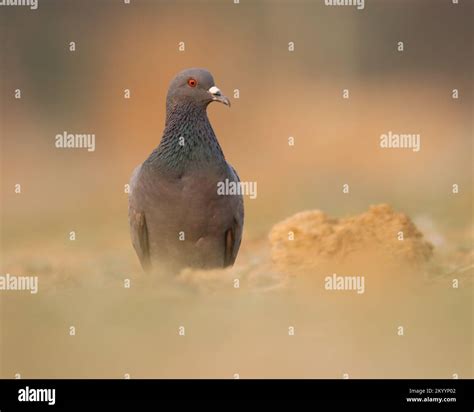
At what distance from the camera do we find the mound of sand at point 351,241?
10.0 metres

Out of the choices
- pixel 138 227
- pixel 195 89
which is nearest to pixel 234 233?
pixel 138 227

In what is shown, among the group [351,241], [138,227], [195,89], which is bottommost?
[351,241]

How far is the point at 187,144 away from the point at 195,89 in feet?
1.71

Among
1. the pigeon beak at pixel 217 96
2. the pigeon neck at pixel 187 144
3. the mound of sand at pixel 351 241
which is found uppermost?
the pigeon beak at pixel 217 96

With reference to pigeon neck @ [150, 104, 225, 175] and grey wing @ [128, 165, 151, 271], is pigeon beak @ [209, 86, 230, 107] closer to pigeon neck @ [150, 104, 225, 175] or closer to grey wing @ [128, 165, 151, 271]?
pigeon neck @ [150, 104, 225, 175]

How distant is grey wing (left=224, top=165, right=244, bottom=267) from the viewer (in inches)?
380

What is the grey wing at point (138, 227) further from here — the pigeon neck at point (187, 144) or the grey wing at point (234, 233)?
the grey wing at point (234, 233)

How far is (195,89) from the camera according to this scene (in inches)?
374

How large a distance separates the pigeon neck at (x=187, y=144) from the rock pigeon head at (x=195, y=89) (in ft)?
0.20

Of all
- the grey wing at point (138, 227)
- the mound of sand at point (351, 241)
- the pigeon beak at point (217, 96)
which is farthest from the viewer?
the mound of sand at point (351, 241)

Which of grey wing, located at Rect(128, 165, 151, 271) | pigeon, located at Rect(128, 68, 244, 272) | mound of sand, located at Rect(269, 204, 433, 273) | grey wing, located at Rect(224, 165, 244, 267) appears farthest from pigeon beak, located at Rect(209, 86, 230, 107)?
mound of sand, located at Rect(269, 204, 433, 273)

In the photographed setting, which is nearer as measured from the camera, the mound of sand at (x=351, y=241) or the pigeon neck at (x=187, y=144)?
the pigeon neck at (x=187, y=144)

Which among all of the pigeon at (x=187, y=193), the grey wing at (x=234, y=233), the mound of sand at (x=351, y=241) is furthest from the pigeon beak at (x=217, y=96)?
the mound of sand at (x=351, y=241)

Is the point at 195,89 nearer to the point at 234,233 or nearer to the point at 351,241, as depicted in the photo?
the point at 234,233
